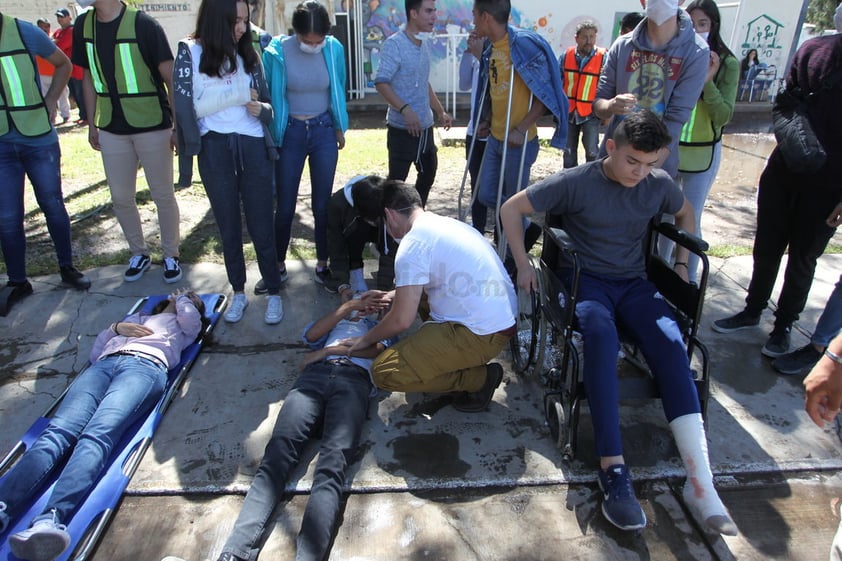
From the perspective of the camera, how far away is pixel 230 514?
2311 millimetres

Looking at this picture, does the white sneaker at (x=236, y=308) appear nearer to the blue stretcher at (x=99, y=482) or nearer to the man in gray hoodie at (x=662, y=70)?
the blue stretcher at (x=99, y=482)

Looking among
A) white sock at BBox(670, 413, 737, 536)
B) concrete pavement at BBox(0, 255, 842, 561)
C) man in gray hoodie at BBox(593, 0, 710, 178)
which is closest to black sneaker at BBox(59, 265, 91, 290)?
concrete pavement at BBox(0, 255, 842, 561)

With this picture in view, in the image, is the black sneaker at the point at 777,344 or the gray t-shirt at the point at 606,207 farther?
the black sneaker at the point at 777,344

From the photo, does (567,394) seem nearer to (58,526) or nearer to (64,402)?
(58,526)

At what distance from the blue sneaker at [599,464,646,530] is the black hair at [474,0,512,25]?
104 inches

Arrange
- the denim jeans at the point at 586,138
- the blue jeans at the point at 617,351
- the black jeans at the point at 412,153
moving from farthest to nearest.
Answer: the denim jeans at the point at 586,138 → the black jeans at the point at 412,153 → the blue jeans at the point at 617,351

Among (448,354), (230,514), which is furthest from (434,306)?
(230,514)

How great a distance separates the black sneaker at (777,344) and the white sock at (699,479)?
135cm

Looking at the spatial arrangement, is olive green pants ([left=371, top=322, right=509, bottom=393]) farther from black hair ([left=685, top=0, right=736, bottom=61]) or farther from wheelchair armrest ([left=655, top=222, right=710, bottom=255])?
black hair ([left=685, top=0, right=736, bottom=61])

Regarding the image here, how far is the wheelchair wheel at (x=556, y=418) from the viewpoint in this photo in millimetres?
2543

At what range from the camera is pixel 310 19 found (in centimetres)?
353

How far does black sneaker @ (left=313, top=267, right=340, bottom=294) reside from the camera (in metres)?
4.09

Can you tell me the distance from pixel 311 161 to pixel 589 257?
2039 mm

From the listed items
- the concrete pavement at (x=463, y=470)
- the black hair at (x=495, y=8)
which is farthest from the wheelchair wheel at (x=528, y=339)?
the black hair at (x=495, y=8)
